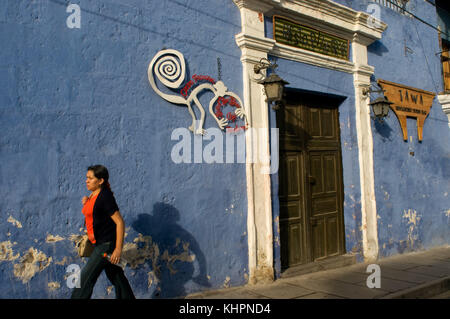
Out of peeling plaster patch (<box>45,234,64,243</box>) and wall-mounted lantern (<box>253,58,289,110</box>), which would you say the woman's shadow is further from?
wall-mounted lantern (<box>253,58,289,110</box>)

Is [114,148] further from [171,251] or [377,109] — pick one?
[377,109]

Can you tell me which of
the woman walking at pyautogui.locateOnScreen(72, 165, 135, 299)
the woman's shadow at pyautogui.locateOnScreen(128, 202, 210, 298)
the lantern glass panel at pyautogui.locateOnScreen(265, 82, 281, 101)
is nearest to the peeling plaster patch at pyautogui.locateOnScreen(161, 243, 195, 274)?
the woman's shadow at pyautogui.locateOnScreen(128, 202, 210, 298)

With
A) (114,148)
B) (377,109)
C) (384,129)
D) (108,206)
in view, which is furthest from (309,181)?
(108,206)

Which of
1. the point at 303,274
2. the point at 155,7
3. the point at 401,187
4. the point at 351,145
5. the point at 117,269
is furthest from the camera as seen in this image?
the point at 401,187

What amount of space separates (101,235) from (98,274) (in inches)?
12.8

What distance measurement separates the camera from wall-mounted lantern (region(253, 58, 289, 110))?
185 inches

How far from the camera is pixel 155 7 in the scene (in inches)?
169

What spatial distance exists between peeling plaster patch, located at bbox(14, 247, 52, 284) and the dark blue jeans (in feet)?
1.60

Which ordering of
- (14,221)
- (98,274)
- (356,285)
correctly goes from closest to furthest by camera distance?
(98,274), (14,221), (356,285)

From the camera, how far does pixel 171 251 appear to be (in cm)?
412
